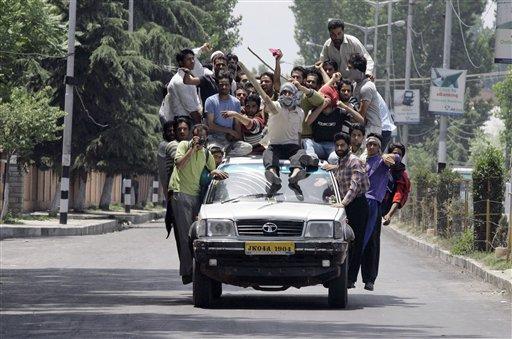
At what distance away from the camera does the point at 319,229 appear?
17.6m

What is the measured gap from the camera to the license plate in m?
17.5

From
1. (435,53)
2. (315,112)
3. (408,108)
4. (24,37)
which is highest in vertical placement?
(435,53)

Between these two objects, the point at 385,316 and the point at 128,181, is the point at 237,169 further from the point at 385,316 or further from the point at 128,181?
the point at 128,181

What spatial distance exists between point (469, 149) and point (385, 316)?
117515mm

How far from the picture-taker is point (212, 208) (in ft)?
59.3

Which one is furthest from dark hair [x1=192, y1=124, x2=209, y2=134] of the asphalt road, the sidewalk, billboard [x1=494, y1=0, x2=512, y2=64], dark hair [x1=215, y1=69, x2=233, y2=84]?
the sidewalk

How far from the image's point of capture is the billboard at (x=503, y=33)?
90.9ft

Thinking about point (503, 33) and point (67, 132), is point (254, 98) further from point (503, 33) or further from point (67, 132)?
point (67, 132)

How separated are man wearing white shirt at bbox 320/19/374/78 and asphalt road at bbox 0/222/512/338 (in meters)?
2.91

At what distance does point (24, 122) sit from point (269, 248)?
28.5 m

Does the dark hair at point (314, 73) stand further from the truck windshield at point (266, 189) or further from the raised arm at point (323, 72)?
the truck windshield at point (266, 189)

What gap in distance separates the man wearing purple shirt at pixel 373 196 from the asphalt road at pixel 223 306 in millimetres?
426

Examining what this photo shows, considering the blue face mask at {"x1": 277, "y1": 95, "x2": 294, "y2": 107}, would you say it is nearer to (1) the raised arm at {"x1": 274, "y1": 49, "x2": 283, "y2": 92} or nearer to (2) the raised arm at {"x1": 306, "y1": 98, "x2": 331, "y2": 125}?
(2) the raised arm at {"x1": 306, "y1": 98, "x2": 331, "y2": 125}

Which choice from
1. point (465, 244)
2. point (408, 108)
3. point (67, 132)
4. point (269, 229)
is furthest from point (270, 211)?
point (408, 108)
